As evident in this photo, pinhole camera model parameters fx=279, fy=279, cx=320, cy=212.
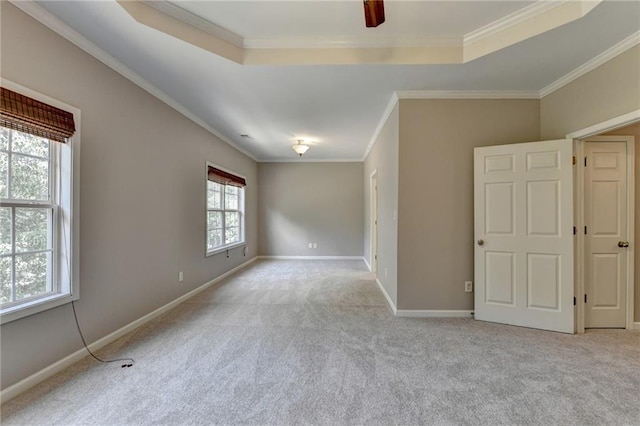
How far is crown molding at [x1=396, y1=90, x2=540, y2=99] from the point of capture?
10.3ft

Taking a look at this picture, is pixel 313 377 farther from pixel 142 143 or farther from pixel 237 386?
pixel 142 143

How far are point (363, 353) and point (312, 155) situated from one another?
16.6 ft

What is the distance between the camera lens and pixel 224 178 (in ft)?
16.3

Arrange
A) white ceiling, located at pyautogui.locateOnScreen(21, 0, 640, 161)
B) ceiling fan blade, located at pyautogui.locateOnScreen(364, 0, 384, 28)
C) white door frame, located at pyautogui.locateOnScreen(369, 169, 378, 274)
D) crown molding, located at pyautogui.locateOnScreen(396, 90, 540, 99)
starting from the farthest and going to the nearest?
1. white door frame, located at pyautogui.locateOnScreen(369, 169, 378, 274)
2. crown molding, located at pyautogui.locateOnScreen(396, 90, 540, 99)
3. white ceiling, located at pyautogui.locateOnScreen(21, 0, 640, 161)
4. ceiling fan blade, located at pyautogui.locateOnScreen(364, 0, 384, 28)

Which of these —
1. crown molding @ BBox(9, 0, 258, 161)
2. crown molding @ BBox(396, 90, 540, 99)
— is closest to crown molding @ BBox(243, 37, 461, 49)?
crown molding @ BBox(396, 90, 540, 99)

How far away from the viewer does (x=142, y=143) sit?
9.73 feet

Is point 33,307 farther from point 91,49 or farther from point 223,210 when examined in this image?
point 223,210

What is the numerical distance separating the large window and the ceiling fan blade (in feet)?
11.6

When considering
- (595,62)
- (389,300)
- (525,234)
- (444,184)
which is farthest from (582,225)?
(389,300)

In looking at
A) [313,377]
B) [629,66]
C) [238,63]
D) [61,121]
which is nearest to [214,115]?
[238,63]

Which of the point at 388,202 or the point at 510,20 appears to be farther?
the point at 388,202

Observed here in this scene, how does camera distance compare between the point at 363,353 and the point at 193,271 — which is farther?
the point at 193,271

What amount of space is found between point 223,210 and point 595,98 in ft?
17.0

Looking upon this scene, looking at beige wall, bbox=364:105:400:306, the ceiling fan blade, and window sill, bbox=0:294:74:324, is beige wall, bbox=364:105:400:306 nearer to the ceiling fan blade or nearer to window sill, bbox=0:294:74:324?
the ceiling fan blade
